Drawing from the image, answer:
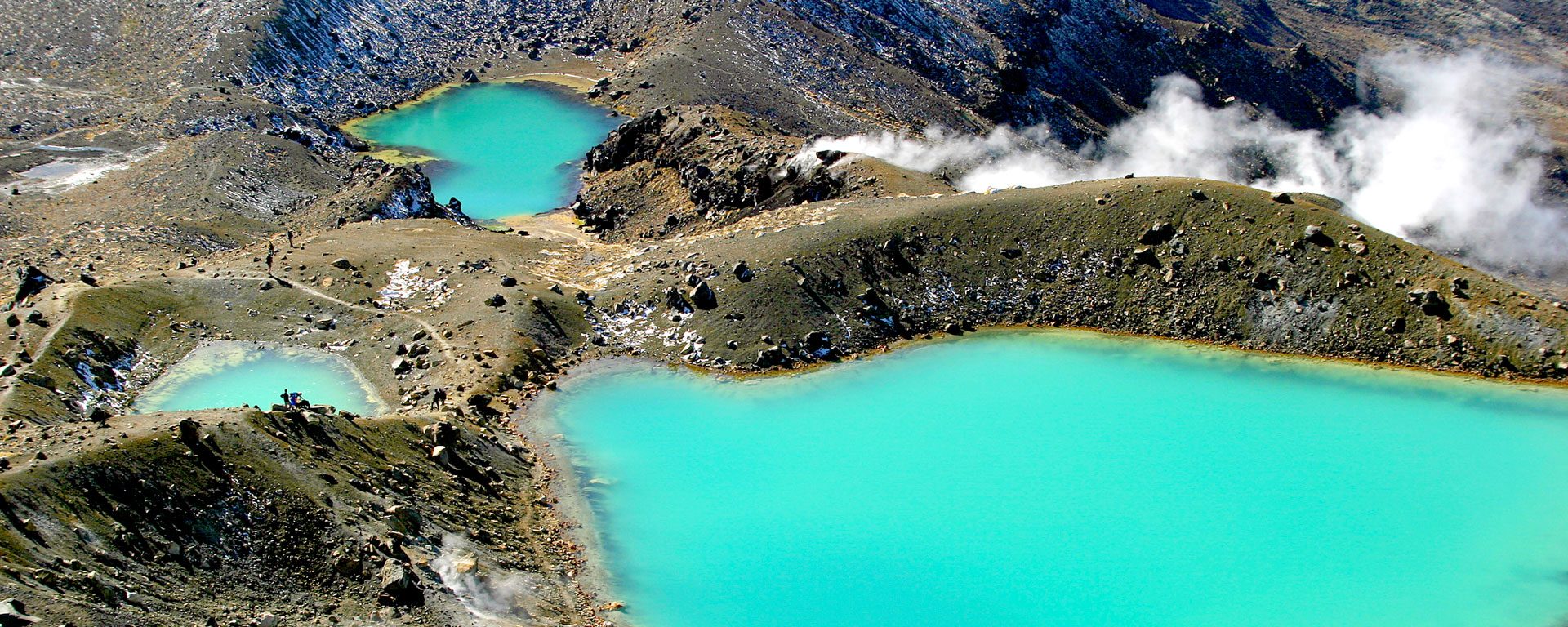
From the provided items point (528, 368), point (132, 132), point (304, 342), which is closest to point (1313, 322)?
point (528, 368)

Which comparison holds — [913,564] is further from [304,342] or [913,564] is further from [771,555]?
[304,342]

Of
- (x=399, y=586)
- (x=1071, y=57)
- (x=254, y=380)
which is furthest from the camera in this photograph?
(x=1071, y=57)

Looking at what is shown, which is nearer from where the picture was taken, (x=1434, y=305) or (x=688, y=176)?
(x=1434, y=305)

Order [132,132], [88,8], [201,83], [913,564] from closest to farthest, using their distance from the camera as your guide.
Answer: [913,564] < [132,132] < [201,83] < [88,8]

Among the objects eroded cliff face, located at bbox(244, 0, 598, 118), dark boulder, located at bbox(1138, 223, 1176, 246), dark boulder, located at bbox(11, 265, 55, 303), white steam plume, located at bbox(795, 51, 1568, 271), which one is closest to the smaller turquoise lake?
dark boulder, located at bbox(11, 265, 55, 303)

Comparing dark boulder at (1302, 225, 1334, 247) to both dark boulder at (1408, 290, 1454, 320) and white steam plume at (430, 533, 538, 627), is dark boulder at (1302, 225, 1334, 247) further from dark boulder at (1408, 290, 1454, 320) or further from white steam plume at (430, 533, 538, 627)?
white steam plume at (430, 533, 538, 627)

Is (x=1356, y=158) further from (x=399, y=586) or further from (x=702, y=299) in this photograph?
(x=399, y=586)

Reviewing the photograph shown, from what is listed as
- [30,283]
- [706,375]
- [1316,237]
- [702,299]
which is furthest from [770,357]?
Answer: [30,283]
